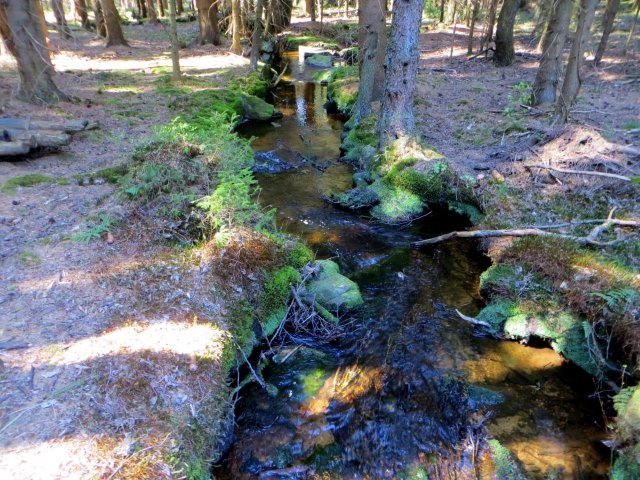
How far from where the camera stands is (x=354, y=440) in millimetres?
4594

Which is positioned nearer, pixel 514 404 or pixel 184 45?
pixel 514 404

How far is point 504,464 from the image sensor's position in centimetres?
433

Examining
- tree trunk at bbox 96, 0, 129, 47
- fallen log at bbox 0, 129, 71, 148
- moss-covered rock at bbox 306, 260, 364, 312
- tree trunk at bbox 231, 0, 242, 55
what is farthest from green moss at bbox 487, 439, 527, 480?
tree trunk at bbox 96, 0, 129, 47

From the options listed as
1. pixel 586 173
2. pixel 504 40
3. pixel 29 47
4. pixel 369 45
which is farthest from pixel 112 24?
pixel 586 173

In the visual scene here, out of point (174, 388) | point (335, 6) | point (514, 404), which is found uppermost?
point (335, 6)

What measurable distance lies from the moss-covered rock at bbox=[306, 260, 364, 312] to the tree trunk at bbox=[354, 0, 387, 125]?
8017mm

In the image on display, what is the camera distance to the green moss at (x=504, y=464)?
167 inches

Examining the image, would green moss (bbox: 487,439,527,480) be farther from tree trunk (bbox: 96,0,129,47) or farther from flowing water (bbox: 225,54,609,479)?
tree trunk (bbox: 96,0,129,47)

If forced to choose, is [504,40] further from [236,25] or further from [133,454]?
[133,454]

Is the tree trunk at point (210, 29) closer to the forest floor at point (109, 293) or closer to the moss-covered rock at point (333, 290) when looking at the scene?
the forest floor at point (109, 293)

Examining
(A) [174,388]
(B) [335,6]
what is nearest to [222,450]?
(A) [174,388]

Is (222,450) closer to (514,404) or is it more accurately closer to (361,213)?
(514,404)

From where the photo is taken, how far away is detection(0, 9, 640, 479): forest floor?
140 inches

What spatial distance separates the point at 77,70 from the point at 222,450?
17.2 m
